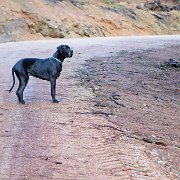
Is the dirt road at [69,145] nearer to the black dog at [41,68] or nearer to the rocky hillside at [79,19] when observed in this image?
the black dog at [41,68]

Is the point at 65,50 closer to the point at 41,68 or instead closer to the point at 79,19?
the point at 41,68

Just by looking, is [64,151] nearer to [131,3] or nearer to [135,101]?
[135,101]

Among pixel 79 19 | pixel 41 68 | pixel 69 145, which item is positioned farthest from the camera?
pixel 79 19

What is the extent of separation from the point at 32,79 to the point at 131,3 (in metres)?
45.1

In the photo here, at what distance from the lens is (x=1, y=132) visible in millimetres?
8062

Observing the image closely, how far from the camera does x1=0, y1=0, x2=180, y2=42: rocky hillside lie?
120ft

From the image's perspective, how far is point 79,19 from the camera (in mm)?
42031

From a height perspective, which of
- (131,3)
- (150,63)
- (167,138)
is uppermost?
(167,138)

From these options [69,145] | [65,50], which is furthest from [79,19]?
Result: [69,145]

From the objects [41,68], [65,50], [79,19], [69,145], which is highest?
[65,50]

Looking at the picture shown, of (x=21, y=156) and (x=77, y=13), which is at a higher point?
(x=21, y=156)

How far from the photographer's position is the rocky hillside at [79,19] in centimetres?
3659

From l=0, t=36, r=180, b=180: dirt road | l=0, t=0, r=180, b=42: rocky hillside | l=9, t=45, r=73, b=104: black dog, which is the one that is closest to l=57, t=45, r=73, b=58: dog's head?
l=9, t=45, r=73, b=104: black dog

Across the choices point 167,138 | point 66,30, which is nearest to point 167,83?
point 167,138
